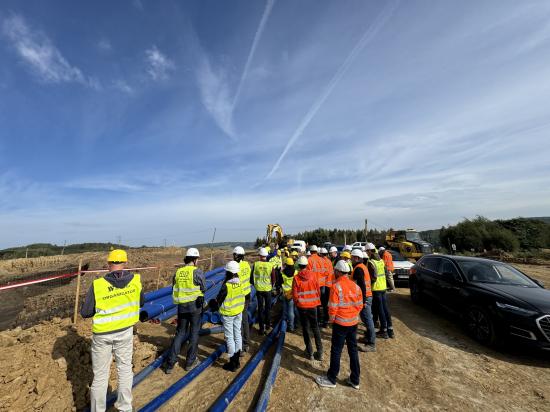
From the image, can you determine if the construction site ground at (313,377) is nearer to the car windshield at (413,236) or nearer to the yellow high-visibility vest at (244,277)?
the yellow high-visibility vest at (244,277)

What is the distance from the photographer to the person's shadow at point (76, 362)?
3.87 metres

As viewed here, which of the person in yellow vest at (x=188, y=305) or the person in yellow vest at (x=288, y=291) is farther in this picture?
the person in yellow vest at (x=288, y=291)

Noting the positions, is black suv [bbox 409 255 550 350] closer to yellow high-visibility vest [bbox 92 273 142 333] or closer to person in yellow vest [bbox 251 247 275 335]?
person in yellow vest [bbox 251 247 275 335]

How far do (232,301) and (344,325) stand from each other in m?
1.89

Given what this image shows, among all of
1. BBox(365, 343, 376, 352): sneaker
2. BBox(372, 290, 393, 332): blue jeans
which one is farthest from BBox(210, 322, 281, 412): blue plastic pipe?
BBox(372, 290, 393, 332): blue jeans

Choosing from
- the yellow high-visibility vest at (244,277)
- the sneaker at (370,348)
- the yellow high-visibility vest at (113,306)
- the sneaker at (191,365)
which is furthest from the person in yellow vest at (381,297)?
the yellow high-visibility vest at (113,306)

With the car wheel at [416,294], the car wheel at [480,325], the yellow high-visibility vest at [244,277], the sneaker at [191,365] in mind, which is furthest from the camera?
the car wheel at [416,294]

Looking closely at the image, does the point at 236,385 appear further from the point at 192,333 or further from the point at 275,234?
the point at 275,234

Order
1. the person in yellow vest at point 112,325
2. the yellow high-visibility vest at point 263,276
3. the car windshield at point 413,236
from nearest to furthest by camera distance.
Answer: the person in yellow vest at point 112,325 → the yellow high-visibility vest at point 263,276 → the car windshield at point 413,236

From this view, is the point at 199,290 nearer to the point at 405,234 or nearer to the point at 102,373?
the point at 102,373

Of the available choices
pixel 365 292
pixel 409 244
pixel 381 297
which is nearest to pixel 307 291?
pixel 365 292

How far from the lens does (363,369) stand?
15.4 ft

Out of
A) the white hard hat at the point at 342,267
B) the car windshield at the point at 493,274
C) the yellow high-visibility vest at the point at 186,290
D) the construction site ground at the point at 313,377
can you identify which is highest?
the white hard hat at the point at 342,267

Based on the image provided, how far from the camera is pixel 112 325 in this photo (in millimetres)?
3268
